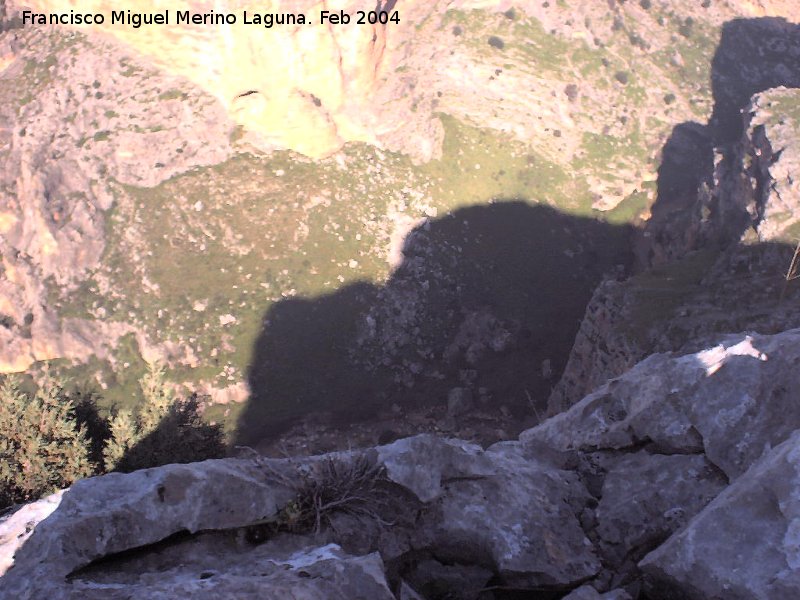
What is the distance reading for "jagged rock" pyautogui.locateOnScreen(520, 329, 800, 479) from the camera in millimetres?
11008

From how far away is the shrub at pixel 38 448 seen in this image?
850 inches

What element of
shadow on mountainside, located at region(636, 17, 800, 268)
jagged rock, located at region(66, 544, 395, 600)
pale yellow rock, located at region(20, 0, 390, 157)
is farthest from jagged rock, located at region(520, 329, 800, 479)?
pale yellow rock, located at region(20, 0, 390, 157)

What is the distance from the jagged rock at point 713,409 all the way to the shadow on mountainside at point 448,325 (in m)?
48.1

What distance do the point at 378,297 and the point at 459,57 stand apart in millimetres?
30837

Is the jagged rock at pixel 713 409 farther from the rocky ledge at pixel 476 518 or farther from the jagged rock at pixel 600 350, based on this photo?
the jagged rock at pixel 600 350

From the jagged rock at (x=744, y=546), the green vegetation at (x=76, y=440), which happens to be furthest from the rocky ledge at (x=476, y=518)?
the green vegetation at (x=76, y=440)

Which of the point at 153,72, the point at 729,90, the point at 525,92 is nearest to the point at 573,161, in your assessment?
the point at 525,92

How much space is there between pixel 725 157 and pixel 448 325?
3190 cm

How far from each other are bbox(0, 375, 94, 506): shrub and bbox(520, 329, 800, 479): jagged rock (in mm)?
17649

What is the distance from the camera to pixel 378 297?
64.9 metres

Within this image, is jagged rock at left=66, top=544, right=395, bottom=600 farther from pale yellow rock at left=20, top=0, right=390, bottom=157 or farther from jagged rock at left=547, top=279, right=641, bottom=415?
pale yellow rock at left=20, top=0, right=390, bottom=157

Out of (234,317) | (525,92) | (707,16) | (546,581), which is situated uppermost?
(707,16)

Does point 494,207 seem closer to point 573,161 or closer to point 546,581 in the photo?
point 573,161

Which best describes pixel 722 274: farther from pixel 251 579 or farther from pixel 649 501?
pixel 251 579
